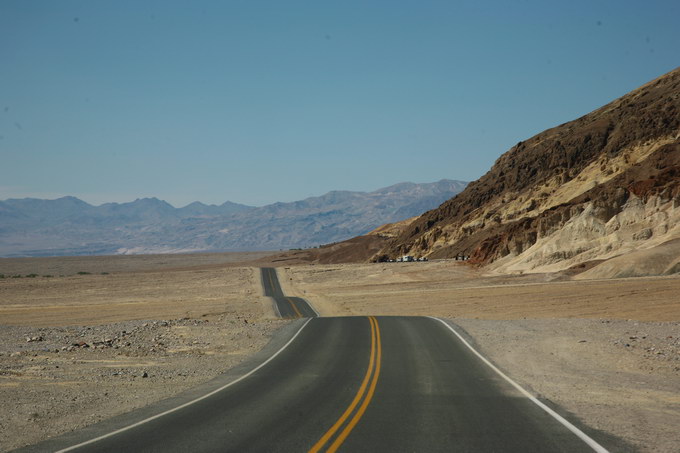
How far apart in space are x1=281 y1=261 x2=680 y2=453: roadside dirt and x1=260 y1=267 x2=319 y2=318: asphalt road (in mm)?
1659

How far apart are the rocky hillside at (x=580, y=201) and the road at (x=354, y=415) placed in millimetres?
43204

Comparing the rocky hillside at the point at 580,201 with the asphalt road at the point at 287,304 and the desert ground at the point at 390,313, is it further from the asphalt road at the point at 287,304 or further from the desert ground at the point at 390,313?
the asphalt road at the point at 287,304

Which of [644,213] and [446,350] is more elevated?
[644,213]

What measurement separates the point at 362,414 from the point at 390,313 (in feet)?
120

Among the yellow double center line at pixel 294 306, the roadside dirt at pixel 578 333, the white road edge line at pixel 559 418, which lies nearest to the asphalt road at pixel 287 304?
the yellow double center line at pixel 294 306

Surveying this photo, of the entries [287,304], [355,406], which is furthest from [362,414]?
[287,304]

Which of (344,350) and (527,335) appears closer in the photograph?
(344,350)

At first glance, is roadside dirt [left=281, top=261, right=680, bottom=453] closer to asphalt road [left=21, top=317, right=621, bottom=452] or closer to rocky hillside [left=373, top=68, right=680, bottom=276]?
asphalt road [left=21, top=317, right=621, bottom=452]

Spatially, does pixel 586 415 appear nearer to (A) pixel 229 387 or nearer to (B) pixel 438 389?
(B) pixel 438 389

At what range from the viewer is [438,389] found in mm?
15719

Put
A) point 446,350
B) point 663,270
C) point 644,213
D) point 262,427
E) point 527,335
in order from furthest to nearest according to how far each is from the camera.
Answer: point 644,213
point 663,270
point 527,335
point 446,350
point 262,427

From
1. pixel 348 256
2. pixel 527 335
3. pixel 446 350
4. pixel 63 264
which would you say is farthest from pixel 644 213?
pixel 63 264

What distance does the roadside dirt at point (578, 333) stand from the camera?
13312 mm

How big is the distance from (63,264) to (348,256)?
280ft
